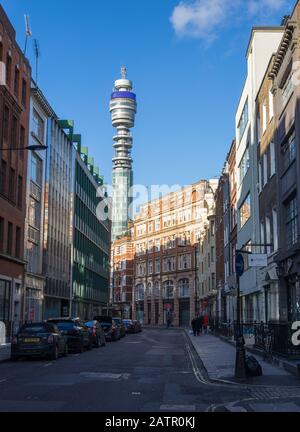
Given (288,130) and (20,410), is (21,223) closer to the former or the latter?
(288,130)

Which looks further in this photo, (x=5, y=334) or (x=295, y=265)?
(x=5, y=334)

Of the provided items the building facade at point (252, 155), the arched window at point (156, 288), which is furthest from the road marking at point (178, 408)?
the arched window at point (156, 288)

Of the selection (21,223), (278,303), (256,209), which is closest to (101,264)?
(21,223)

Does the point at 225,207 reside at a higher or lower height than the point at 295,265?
higher

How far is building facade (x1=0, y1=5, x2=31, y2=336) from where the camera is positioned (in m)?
35.5

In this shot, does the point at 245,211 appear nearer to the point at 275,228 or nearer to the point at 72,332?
the point at 275,228

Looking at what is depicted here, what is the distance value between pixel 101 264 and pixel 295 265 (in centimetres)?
6362

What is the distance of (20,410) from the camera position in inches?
428

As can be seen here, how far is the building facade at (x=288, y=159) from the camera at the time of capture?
78.7ft

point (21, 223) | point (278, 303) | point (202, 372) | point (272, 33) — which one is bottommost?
point (202, 372)

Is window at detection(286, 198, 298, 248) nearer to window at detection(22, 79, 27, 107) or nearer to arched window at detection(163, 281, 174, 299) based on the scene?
window at detection(22, 79, 27, 107)

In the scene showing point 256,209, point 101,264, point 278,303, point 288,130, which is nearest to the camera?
point 288,130

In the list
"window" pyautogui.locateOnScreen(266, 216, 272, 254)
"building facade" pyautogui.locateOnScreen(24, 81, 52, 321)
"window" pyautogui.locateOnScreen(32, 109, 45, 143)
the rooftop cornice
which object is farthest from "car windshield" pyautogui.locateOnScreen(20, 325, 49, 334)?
"window" pyautogui.locateOnScreen(32, 109, 45, 143)

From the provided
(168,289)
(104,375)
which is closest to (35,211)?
(104,375)
